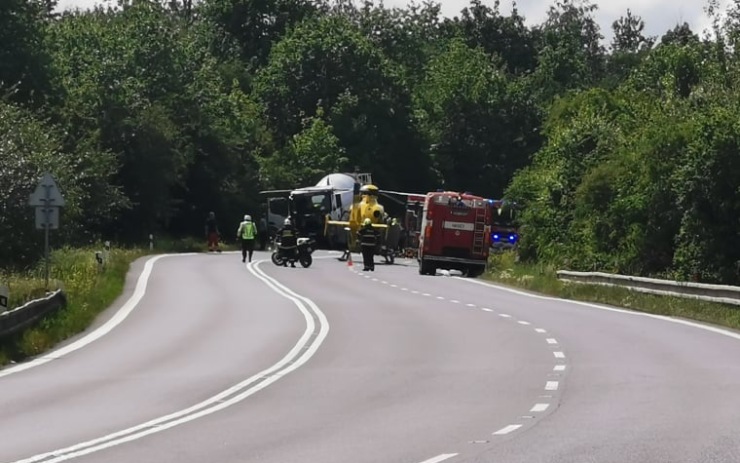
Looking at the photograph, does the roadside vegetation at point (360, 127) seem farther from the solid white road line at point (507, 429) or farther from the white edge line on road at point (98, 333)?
the solid white road line at point (507, 429)

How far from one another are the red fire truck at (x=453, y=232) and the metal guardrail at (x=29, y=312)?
22.8 m

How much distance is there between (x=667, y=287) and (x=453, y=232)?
1703 centimetres

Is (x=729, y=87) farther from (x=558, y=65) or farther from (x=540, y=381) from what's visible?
(x=558, y=65)

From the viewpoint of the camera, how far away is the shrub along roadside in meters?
22.3

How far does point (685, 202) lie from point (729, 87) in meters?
15.8

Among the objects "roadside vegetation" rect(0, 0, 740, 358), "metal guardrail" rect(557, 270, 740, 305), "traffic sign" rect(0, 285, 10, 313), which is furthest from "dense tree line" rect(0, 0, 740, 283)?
"traffic sign" rect(0, 285, 10, 313)

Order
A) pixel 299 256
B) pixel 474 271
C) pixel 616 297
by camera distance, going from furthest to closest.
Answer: pixel 474 271, pixel 299 256, pixel 616 297

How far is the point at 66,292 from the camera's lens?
29.2 m

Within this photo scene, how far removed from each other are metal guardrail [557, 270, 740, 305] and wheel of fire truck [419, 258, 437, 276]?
886 cm

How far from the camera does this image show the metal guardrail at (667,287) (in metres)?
28.8

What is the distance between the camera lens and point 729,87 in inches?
2110

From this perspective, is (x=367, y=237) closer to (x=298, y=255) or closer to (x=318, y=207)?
(x=298, y=255)

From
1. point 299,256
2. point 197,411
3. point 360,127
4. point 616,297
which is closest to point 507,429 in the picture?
point 197,411

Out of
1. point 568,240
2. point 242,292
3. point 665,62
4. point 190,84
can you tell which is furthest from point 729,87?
point 190,84
